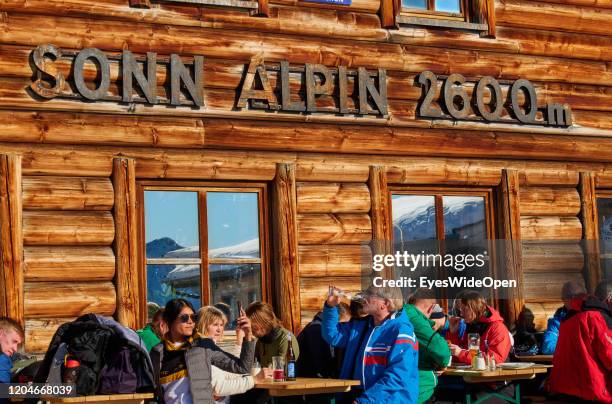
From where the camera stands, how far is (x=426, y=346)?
27.4ft

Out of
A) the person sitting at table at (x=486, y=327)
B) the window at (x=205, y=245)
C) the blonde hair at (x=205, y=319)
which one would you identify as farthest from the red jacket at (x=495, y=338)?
the blonde hair at (x=205, y=319)

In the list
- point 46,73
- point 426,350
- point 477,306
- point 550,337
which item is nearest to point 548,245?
point 550,337

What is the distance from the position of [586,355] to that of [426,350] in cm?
148

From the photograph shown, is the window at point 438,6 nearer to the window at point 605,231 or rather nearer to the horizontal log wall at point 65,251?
the window at point 605,231

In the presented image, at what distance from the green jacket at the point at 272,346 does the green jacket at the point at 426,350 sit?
134cm

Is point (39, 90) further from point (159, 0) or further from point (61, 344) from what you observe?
point (61, 344)

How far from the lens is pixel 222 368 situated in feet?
27.5

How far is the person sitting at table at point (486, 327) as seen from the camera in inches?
412

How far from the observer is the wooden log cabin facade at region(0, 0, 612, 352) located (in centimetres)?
1020

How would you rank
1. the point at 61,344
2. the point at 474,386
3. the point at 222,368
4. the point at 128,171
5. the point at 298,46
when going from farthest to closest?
the point at 298,46 < the point at 128,171 < the point at 474,386 < the point at 222,368 < the point at 61,344

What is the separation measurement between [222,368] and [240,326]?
54 centimetres

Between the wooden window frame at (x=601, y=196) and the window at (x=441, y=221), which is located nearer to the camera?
the window at (x=441, y=221)

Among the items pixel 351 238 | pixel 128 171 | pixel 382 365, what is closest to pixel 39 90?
pixel 128 171

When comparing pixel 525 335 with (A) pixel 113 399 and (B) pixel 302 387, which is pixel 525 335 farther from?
(A) pixel 113 399
